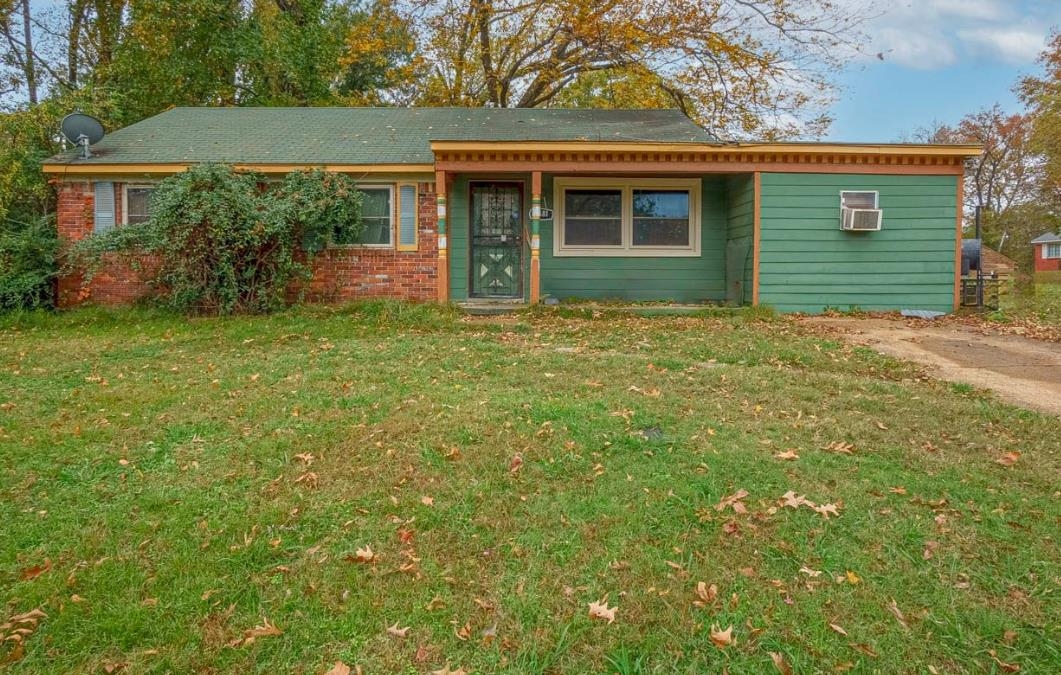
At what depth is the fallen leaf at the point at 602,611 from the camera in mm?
2539

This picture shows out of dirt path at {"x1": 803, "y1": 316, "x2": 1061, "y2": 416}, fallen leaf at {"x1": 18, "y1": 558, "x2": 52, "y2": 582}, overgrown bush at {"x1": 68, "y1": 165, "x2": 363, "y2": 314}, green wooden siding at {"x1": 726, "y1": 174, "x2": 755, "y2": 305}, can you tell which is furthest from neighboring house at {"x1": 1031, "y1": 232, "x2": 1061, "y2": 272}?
fallen leaf at {"x1": 18, "y1": 558, "x2": 52, "y2": 582}

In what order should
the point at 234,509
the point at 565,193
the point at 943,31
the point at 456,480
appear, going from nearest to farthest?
the point at 234,509
the point at 456,480
the point at 565,193
the point at 943,31

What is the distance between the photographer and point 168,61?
56.0 feet

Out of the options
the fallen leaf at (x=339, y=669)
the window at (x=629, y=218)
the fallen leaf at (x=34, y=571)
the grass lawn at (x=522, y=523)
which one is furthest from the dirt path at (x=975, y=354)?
the fallen leaf at (x=34, y=571)

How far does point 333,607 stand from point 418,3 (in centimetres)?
1760

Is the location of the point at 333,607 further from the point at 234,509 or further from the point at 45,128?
the point at 45,128

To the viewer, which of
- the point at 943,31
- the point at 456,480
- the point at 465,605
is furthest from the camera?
the point at 943,31

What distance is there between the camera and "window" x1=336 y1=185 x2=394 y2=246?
11.1 metres

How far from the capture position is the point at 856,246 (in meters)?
10.7

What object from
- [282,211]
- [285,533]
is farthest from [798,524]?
[282,211]

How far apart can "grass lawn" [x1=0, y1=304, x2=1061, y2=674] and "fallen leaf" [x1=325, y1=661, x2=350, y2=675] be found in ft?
0.18

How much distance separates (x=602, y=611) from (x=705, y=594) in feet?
1.43

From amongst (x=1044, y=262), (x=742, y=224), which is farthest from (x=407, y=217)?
(x=1044, y=262)

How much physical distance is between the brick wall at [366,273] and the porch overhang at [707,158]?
125cm
